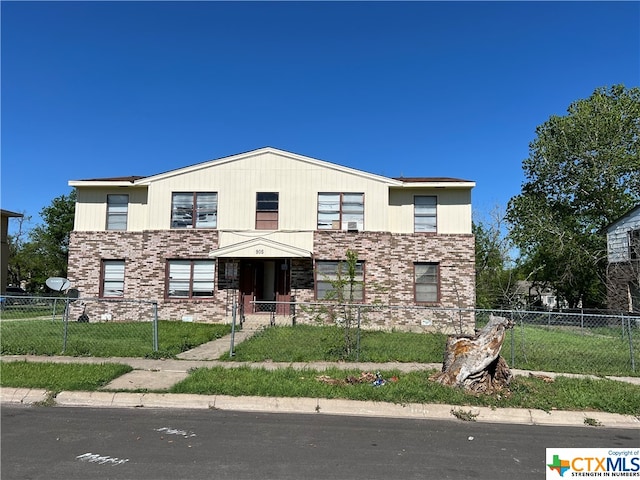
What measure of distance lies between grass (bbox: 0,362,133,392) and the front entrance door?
31.8ft

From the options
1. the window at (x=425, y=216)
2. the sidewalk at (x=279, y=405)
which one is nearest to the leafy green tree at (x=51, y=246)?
the window at (x=425, y=216)

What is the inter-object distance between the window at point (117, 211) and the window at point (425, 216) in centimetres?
1221

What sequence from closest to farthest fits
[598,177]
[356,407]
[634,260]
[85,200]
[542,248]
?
[356,407] < [85,200] < [634,260] < [598,177] < [542,248]

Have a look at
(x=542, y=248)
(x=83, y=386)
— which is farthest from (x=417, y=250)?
(x=542, y=248)

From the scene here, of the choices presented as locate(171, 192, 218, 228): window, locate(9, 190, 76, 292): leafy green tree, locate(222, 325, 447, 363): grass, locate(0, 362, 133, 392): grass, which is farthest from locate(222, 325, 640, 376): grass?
locate(9, 190, 76, 292): leafy green tree

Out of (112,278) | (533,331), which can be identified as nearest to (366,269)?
(533,331)

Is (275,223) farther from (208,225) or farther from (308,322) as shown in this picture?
(308,322)

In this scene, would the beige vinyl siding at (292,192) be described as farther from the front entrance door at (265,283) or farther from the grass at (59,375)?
the grass at (59,375)

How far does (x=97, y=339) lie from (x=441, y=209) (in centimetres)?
1341

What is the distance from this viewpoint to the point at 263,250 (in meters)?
18.0

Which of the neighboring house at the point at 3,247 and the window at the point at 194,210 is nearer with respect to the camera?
the window at the point at 194,210

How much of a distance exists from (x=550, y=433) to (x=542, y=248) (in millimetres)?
28760

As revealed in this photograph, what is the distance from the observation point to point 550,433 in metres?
6.36

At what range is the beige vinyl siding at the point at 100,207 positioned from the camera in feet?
66.1
